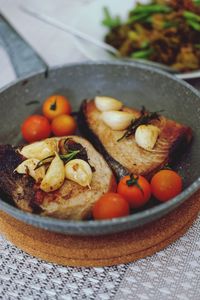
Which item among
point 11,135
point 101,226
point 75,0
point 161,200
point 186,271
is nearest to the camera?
point 101,226

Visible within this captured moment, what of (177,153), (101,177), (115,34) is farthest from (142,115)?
(115,34)

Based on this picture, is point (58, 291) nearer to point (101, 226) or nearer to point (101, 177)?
point (101, 226)

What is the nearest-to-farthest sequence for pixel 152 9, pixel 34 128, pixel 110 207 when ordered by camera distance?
pixel 110 207 < pixel 34 128 < pixel 152 9

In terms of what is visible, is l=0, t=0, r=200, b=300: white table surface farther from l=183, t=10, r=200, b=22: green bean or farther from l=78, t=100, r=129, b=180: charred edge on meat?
l=183, t=10, r=200, b=22: green bean

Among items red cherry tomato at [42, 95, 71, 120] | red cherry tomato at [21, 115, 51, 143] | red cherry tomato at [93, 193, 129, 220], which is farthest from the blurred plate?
red cherry tomato at [93, 193, 129, 220]

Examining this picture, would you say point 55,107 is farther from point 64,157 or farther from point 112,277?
point 112,277

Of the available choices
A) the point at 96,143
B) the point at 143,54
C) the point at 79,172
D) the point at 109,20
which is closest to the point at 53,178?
the point at 79,172

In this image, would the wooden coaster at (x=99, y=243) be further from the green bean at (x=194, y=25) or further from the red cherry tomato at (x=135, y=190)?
the green bean at (x=194, y=25)
